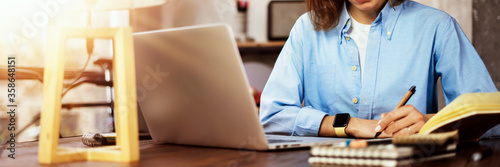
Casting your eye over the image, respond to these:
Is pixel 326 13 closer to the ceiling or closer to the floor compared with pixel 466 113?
closer to the ceiling

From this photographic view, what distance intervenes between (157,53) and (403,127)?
0.50 m

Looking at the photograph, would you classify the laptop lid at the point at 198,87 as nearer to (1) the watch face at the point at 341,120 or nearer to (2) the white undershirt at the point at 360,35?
(1) the watch face at the point at 341,120

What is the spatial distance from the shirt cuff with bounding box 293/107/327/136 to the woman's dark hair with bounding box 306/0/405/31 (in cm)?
33

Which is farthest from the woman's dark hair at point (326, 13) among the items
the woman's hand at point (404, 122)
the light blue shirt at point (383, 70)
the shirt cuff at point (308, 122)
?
the woman's hand at point (404, 122)

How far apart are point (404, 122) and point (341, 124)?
6.1 inches

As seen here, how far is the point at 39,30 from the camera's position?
2.47 meters

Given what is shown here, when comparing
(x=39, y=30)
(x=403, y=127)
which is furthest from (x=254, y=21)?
(x=403, y=127)

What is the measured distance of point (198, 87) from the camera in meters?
0.66

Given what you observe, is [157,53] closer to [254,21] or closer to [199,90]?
[199,90]

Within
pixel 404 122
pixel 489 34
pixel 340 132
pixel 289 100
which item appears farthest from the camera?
pixel 489 34

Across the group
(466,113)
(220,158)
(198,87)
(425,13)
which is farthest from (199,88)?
(425,13)

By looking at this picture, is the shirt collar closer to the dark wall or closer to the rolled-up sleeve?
the rolled-up sleeve

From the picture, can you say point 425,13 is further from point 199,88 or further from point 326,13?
point 199,88

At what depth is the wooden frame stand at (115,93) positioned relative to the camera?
0.55 meters
